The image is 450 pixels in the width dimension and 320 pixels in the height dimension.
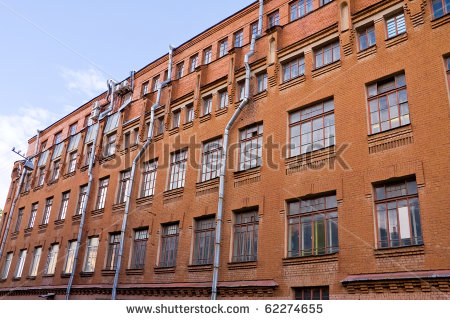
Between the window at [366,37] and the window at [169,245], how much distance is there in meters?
10.1

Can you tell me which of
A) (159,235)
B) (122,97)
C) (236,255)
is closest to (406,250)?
(236,255)

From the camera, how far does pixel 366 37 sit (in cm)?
1402

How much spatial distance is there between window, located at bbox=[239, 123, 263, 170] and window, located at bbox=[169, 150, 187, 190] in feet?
10.7

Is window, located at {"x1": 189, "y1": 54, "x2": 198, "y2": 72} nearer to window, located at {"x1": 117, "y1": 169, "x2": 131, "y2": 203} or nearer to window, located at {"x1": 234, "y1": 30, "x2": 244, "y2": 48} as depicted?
window, located at {"x1": 234, "y1": 30, "x2": 244, "y2": 48}

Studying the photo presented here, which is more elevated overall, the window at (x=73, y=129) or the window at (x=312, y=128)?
the window at (x=73, y=129)

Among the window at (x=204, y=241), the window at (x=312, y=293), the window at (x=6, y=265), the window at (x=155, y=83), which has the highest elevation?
the window at (x=155, y=83)

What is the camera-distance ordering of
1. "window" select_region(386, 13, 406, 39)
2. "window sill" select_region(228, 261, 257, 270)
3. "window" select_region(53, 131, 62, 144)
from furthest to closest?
"window" select_region(53, 131, 62, 144) < "window sill" select_region(228, 261, 257, 270) < "window" select_region(386, 13, 406, 39)

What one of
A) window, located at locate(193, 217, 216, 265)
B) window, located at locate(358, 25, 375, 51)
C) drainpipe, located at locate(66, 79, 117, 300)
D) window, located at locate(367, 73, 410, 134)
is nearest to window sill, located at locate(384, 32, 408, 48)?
window, located at locate(358, 25, 375, 51)

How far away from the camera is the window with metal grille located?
17.9 metres

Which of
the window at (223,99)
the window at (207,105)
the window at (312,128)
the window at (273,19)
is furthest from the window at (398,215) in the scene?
the window at (273,19)

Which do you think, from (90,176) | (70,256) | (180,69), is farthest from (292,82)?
(70,256)

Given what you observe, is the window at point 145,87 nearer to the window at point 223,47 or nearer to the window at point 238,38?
the window at point 223,47

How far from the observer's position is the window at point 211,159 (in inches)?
658

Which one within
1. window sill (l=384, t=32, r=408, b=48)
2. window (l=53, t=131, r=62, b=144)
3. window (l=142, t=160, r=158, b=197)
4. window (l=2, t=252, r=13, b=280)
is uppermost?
window (l=53, t=131, r=62, b=144)
